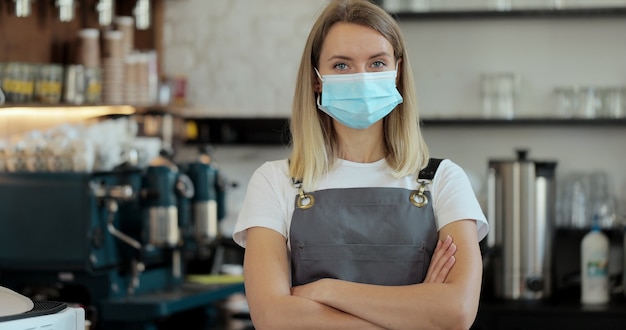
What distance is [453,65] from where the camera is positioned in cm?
535

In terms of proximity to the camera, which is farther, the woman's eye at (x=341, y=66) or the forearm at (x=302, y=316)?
the woman's eye at (x=341, y=66)

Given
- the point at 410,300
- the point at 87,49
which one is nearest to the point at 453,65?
the point at 87,49

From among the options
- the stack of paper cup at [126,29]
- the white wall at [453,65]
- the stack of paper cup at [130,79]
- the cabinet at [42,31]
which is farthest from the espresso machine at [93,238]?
the white wall at [453,65]

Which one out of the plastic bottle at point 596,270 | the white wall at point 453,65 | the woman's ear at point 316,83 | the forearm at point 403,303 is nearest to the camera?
the forearm at point 403,303

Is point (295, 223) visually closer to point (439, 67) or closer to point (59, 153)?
point (59, 153)

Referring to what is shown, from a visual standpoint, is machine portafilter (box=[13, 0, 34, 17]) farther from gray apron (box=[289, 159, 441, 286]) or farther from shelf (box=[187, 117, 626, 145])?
gray apron (box=[289, 159, 441, 286])

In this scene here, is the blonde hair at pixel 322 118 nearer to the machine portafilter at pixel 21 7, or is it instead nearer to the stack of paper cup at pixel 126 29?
the machine portafilter at pixel 21 7

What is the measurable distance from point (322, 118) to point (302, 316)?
46 centimetres

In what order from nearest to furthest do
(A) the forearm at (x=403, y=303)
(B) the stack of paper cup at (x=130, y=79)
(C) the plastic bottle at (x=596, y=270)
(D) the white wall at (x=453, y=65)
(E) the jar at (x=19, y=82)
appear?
(A) the forearm at (x=403, y=303) → (E) the jar at (x=19, y=82) → (C) the plastic bottle at (x=596, y=270) → (B) the stack of paper cup at (x=130, y=79) → (D) the white wall at (x=453, y=65)

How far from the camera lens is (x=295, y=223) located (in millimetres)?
2193

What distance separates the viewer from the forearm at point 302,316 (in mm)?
2094

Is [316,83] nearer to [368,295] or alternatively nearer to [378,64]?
[378,64]

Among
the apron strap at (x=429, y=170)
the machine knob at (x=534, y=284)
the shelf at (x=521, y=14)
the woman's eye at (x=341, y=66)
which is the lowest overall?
the machine knob at (x=534, y=284)

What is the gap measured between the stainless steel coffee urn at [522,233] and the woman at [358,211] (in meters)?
2.37
